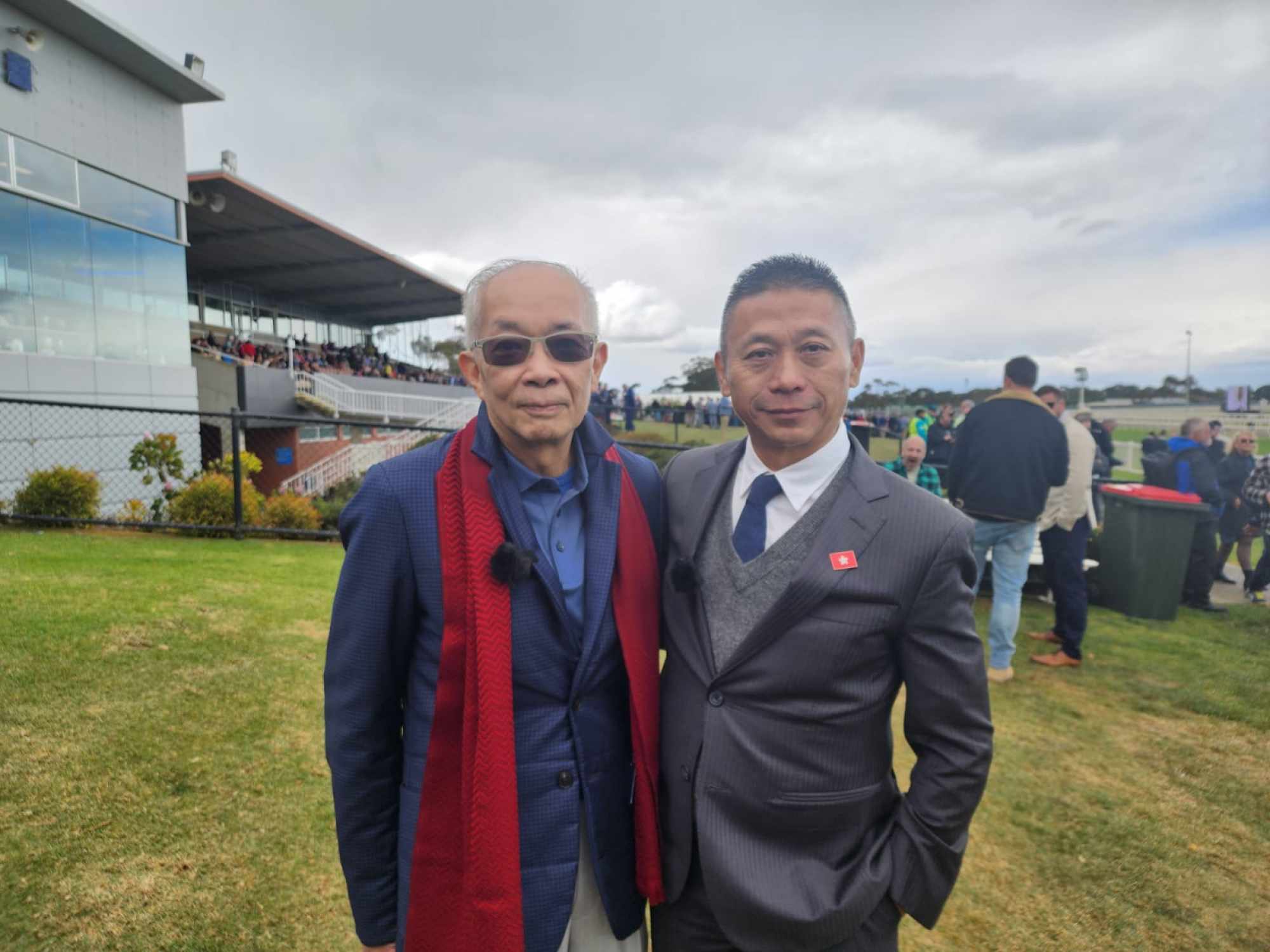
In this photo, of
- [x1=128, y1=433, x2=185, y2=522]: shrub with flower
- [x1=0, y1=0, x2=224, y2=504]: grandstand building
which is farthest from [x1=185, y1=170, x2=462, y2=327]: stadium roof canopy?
[x1=128, y1=433, x2=185, y2=522]: shrub with flower

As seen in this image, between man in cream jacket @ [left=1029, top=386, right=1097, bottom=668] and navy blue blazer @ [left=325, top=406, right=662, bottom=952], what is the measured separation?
4.76m

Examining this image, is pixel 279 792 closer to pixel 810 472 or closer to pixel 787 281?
pixel 810 472

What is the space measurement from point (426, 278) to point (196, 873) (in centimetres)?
3182

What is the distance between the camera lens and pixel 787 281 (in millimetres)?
1629

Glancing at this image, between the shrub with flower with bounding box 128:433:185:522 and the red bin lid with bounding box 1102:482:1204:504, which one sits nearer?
the red bin lid with bounding box 1102:482:1204:504

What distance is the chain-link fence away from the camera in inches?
317

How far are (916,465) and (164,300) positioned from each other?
17.3 meters

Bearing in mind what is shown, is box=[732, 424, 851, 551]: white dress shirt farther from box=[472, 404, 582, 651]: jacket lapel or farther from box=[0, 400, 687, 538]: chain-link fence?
Answer: box=[0, 400, 687, 538]: chain-link fence

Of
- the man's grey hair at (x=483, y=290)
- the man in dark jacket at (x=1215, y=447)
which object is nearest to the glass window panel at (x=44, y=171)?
the man's grey hair at (x=483, y=290)

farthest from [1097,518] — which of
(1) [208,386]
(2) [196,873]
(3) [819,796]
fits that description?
(1) [208,386]

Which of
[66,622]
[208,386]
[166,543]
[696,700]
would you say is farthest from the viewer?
[208,386]

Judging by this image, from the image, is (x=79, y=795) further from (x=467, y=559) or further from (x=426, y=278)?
(x=426, y=278)

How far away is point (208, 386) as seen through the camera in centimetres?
2048

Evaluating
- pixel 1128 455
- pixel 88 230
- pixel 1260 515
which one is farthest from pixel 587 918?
pixel 1128 455
